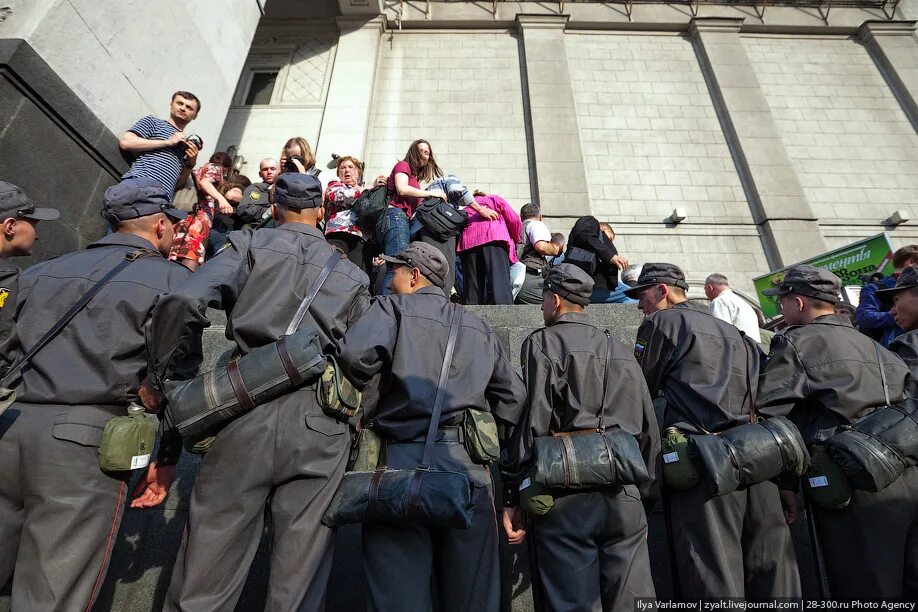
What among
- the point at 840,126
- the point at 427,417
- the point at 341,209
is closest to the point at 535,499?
the point at 427,417

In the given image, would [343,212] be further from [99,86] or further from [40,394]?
[40,394]

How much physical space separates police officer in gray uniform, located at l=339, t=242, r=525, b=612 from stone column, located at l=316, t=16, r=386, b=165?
9202 millimetres

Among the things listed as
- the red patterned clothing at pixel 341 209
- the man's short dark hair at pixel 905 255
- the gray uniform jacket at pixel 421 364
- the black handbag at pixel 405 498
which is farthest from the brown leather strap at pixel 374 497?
the man's short dark hair at pixel 905 255

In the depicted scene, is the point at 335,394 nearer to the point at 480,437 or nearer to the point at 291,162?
the point at 480,437

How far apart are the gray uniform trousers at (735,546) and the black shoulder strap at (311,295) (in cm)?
230

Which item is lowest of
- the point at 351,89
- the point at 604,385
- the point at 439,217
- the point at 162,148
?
the point at 604,385

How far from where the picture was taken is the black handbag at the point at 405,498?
2117 millimetres

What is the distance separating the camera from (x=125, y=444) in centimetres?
221

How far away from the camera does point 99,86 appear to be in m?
5.43

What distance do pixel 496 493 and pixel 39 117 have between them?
17.2 feet

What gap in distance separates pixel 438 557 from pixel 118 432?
1602mm

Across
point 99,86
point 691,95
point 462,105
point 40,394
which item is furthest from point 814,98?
point 40,394

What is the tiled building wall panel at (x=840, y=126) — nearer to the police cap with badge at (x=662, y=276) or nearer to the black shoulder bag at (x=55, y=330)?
the police cap with badge at (x=662, y=276)

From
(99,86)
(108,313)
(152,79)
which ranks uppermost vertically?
(152,79)
